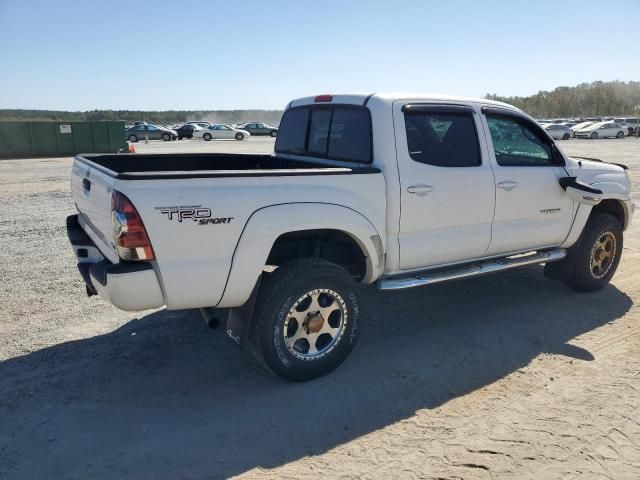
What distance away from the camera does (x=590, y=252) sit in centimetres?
545

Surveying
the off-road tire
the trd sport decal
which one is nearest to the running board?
the off-road tire

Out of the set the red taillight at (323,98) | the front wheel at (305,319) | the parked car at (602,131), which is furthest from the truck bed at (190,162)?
the parked car at (602,131)

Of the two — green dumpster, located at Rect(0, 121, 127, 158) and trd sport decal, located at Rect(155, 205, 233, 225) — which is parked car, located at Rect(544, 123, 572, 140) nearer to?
green dumpster, located at Rect(0, 121, 127, 158)

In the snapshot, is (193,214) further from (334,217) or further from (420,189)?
(420,189)

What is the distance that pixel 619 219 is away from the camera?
582 cm

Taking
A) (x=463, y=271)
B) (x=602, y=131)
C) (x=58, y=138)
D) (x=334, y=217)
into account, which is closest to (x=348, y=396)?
(x=334, y=217)

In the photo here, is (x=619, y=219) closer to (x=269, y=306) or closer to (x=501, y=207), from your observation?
(x=501, y=207)

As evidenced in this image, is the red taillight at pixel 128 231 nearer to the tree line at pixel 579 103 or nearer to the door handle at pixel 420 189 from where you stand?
the door handle at pixel 420 189

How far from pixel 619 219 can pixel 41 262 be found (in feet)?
22.7

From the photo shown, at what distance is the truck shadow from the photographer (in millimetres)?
2955

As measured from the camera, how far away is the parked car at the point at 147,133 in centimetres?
4522

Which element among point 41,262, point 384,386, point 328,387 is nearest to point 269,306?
point 328,387

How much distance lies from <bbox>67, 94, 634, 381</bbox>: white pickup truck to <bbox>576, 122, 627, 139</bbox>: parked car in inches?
1671

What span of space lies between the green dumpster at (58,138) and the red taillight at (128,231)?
27.4 m
